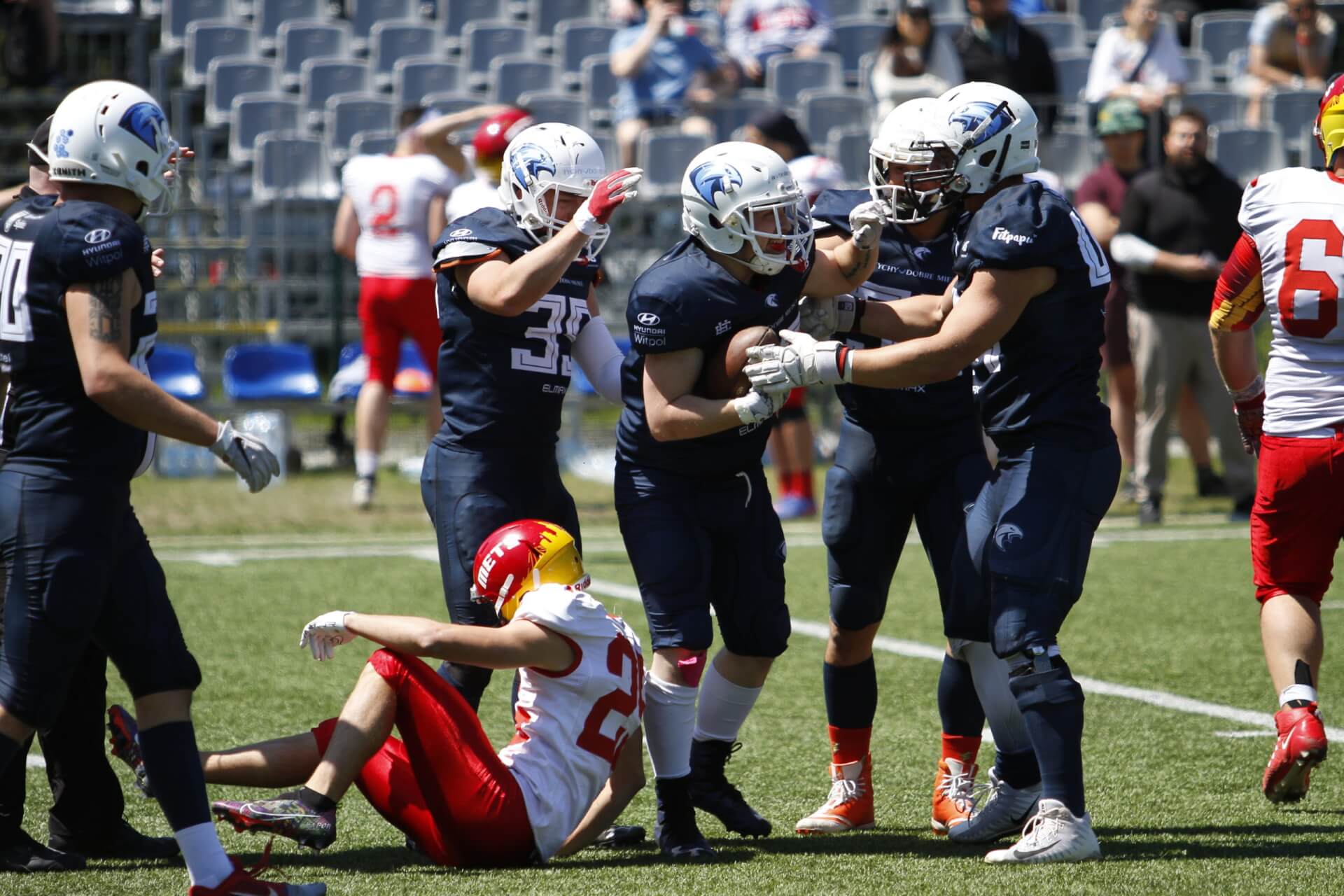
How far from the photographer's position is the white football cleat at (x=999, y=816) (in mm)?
4012

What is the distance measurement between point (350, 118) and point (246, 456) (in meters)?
9.60

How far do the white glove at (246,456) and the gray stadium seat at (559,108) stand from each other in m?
8.94

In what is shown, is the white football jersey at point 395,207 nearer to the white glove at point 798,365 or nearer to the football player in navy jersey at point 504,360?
the football player in navy jersey at point 504,360

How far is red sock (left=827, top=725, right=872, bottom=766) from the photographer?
4.34 metres

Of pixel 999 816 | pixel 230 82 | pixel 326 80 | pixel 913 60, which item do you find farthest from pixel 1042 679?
pixel 230 82

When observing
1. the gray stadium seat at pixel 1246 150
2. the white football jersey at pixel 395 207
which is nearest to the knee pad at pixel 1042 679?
the white football jersey at pixel 395 207

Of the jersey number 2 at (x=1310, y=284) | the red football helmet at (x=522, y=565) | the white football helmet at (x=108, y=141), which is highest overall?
the white football helmet at (x=108, y=141)

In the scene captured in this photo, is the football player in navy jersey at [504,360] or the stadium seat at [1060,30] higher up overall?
the stadium seat at [1060,30]

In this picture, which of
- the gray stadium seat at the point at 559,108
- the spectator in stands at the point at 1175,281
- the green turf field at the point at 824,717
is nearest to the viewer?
the green turf field at the point at 824,717

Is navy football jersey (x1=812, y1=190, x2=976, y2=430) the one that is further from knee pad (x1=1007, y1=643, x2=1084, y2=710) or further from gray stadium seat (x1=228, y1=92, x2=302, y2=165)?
gray stadium seat (x1=228, y1=92, x2=302, y2=165)

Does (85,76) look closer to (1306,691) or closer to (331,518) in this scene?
(331,518)

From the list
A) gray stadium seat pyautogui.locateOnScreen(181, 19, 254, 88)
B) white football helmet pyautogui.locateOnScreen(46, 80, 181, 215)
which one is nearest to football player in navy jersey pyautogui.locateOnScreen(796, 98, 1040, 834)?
white football helmet pyautogui.locateOnScreen(46, 80, 181, 215)

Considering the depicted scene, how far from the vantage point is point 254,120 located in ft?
42.3

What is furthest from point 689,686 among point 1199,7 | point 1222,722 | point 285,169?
point 1199,7
